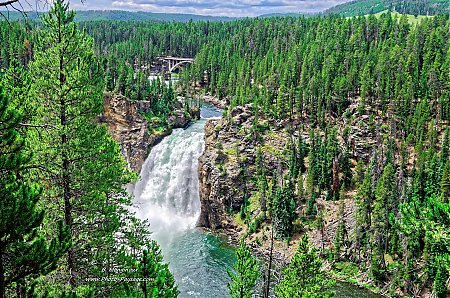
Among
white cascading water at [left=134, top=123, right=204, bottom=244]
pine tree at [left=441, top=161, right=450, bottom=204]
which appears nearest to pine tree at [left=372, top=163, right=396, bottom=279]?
pine tree at [left=441, top=161, right=450, bottom=204]

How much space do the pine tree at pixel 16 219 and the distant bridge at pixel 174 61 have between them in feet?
530

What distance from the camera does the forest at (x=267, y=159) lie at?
14469 millimetres

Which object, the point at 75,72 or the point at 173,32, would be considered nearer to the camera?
the point at 75,72

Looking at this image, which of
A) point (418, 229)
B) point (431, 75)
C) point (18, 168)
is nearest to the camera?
point (18, 168)

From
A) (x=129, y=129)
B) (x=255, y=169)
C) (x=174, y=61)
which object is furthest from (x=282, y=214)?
(x=174, y=61)

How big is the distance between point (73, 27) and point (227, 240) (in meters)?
49.9

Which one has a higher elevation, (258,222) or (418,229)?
(418,229)

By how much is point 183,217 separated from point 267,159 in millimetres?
18108

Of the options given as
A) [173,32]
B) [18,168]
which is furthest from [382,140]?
[173,32]

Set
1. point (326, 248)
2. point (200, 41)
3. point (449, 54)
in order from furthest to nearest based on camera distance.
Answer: point (200, 41)
point (449, 54)
point (326, 248)

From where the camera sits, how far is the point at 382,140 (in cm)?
7450

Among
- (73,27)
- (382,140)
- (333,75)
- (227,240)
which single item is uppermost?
(73,27)

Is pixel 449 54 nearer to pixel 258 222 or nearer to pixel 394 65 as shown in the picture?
pixel 394 65

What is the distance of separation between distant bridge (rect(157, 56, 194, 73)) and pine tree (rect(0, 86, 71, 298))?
161 m
